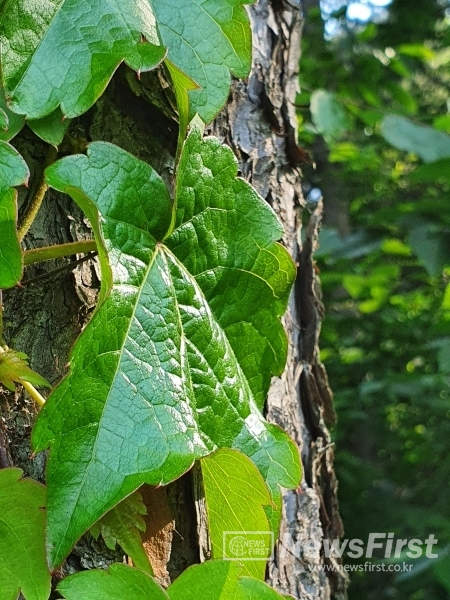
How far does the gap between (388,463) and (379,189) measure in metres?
1.97

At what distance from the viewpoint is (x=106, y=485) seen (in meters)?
0.42

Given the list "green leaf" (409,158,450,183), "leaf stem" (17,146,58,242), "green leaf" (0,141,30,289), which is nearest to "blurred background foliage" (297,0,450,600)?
"green leaf" (409,158,450,183)

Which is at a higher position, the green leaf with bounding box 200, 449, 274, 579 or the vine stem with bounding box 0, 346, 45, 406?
the vine stem with bounding box 0, 346, 45, 406

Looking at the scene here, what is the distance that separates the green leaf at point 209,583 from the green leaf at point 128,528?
7 centimetres

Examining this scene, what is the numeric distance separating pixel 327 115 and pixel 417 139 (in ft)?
1.41

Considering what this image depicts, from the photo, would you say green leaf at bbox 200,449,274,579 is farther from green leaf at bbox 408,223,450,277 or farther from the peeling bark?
green leaf at bbox 408,223,450,277

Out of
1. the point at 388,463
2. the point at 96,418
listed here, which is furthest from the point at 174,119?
the point at 388,463

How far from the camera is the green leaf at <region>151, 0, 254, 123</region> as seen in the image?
0.55 meters

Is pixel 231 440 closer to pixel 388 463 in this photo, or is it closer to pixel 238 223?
pixel 238 223

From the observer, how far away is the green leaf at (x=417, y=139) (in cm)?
187

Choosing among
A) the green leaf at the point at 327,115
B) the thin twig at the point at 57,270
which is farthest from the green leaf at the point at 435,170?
the thin twig at the point at 57,270

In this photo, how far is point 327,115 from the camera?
Result: 2250mm

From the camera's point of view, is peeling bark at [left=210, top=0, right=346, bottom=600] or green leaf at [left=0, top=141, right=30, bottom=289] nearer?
green leaf at [left=0, top=141, right=30, bottom=289]

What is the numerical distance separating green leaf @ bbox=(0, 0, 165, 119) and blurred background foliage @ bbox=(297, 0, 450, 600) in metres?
1.35
